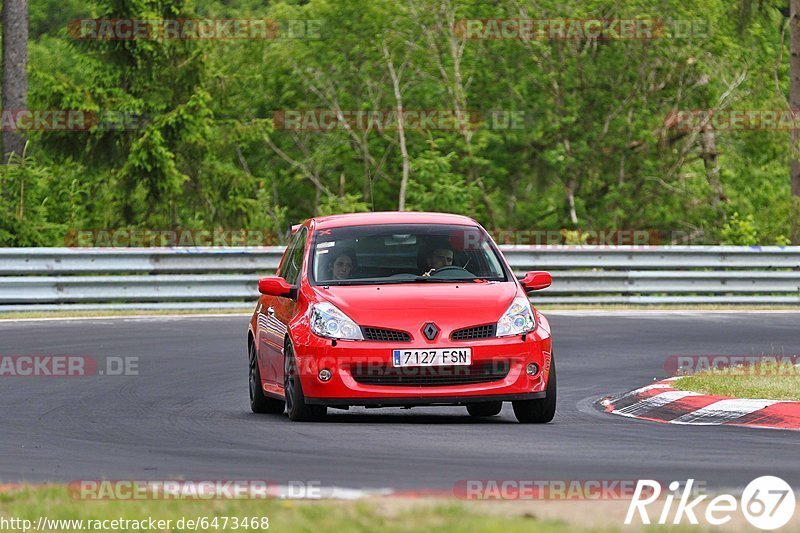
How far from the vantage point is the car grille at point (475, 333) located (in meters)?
11.2

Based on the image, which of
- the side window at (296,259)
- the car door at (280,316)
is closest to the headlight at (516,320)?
the car door at (280,316)

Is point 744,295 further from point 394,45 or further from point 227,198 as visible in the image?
point 394,45

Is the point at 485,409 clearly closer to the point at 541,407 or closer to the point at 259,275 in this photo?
the point at 541,407

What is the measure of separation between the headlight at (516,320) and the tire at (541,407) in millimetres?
304

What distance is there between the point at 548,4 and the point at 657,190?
552cm

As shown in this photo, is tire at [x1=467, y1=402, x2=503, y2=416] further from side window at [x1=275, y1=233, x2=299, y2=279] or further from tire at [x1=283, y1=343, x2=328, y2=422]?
side window at [x1=275, y1=233, x2=299, y2=279]

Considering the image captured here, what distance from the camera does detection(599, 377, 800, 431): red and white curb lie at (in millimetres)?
11414

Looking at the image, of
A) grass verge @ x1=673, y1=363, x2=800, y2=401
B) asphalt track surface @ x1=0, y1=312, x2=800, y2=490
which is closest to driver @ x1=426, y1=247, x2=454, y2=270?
asphalt track surface @ x1=0, y1=312, x2=800, y2=490

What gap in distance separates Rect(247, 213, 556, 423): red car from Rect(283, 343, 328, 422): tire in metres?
0.01

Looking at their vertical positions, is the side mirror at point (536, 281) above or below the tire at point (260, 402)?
above

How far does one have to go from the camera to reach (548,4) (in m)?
42.1

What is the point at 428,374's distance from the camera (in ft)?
36.6

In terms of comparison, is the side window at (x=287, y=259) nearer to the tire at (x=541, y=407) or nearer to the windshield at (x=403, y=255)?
the windshield at (x=403, y=255)

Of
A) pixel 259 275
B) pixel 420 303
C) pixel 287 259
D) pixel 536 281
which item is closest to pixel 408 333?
pixel 420 303
